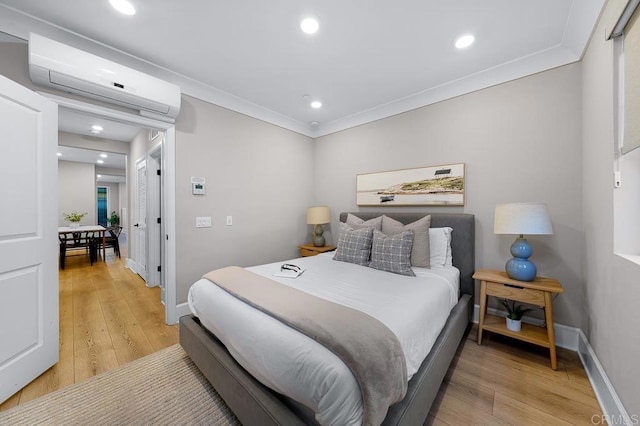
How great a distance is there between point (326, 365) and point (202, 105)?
3.01 meters

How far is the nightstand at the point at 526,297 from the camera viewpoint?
1.85 meters

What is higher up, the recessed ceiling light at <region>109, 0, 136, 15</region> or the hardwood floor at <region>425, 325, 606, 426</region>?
the recessed ceiling light at <region>109, 0, 136, 15</region>

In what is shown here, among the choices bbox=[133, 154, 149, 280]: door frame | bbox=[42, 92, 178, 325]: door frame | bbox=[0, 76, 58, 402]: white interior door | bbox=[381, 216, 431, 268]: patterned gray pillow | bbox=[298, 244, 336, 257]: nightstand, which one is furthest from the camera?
bbox=[133, 154, 149, 280]: door frame

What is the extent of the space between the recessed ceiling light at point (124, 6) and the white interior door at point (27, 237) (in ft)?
2.87

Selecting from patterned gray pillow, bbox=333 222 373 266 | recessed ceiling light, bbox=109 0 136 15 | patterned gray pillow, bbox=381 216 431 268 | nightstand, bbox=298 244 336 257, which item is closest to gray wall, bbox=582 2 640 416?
patterned gray pillow, bbox=381 216 431 268

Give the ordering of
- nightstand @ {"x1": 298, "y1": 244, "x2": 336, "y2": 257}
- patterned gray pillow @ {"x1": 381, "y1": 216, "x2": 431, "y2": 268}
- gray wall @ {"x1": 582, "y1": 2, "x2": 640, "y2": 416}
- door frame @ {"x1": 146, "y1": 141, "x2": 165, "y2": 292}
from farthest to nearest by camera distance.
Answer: door frame @ {"x1": 146, "y1": 141, "x2": 165, "y2": 292} < nightstand @ {"x1": 298, "y1": 244, "x2": 336, "y2": 257} < patterned gray pillow @ {"x1": 381, "y1": 216, "x2": 431, "y2": 268} < gray wall @ {"x1": 582, "y1": 2, "x2": 640, "y2": 416}

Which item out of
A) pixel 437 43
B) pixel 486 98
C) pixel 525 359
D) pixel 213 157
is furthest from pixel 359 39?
pixel 525 359

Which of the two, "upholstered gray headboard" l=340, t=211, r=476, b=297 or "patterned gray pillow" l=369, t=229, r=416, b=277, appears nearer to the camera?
"patterned gray pillow" l=369, t=229, r=416, b=277

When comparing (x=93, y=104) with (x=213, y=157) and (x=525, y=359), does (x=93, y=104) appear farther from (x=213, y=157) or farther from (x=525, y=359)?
(x=525, y=359)

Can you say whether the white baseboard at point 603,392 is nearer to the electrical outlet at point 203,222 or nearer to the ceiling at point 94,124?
the electrical outlet at point 203,222

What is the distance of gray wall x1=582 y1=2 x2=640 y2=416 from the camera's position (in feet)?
3.94

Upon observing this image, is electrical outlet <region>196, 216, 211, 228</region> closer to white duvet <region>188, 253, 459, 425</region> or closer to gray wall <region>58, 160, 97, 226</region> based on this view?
white duvet <region>188, 253, 459, 425</region>

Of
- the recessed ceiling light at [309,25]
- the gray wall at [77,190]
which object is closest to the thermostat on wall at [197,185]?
the recessed ceiling light at [309,25]

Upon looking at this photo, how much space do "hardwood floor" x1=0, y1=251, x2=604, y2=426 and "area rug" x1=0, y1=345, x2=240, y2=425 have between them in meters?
0.16
